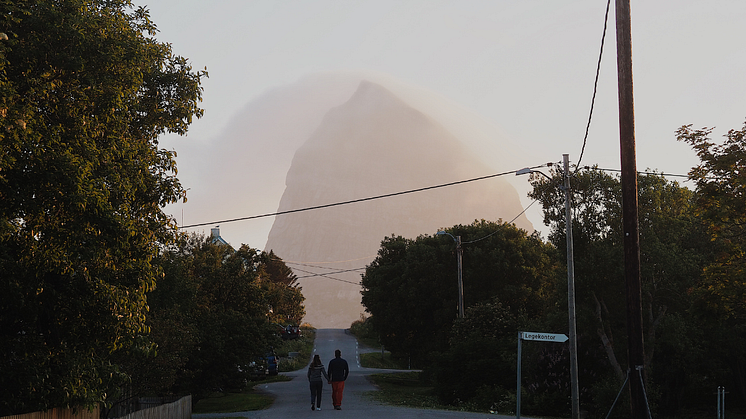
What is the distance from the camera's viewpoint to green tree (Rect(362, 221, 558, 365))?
49.4 meters

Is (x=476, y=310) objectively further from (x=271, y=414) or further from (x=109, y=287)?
(x=109, y=287)

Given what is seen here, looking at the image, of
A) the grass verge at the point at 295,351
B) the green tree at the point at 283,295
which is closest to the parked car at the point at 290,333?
the grass verge at the point at 295,351

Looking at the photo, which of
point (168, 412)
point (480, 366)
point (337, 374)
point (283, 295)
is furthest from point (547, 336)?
point (283, 295)

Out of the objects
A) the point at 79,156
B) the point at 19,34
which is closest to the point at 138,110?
the point at 19,34

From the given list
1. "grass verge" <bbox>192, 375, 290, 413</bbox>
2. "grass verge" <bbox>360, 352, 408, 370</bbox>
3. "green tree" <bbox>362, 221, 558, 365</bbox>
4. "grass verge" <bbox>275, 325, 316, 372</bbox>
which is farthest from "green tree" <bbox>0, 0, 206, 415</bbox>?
"grass verge" <bbox>360, 352, 408, 370</bbox>

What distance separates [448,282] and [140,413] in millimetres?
35893

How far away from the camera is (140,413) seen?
16484mm

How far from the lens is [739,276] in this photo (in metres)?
19.2

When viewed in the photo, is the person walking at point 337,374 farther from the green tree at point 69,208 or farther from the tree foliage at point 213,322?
the green tree at point 69,208

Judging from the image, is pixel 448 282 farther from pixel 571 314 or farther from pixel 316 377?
pixel 316 377

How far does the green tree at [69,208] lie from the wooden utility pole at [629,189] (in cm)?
862

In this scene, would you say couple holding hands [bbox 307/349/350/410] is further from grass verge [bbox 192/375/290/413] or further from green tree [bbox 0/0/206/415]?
green tree [bbox 0/0/206/415]

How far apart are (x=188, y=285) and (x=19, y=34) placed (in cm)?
1971

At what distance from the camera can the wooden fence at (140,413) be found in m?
12.0
